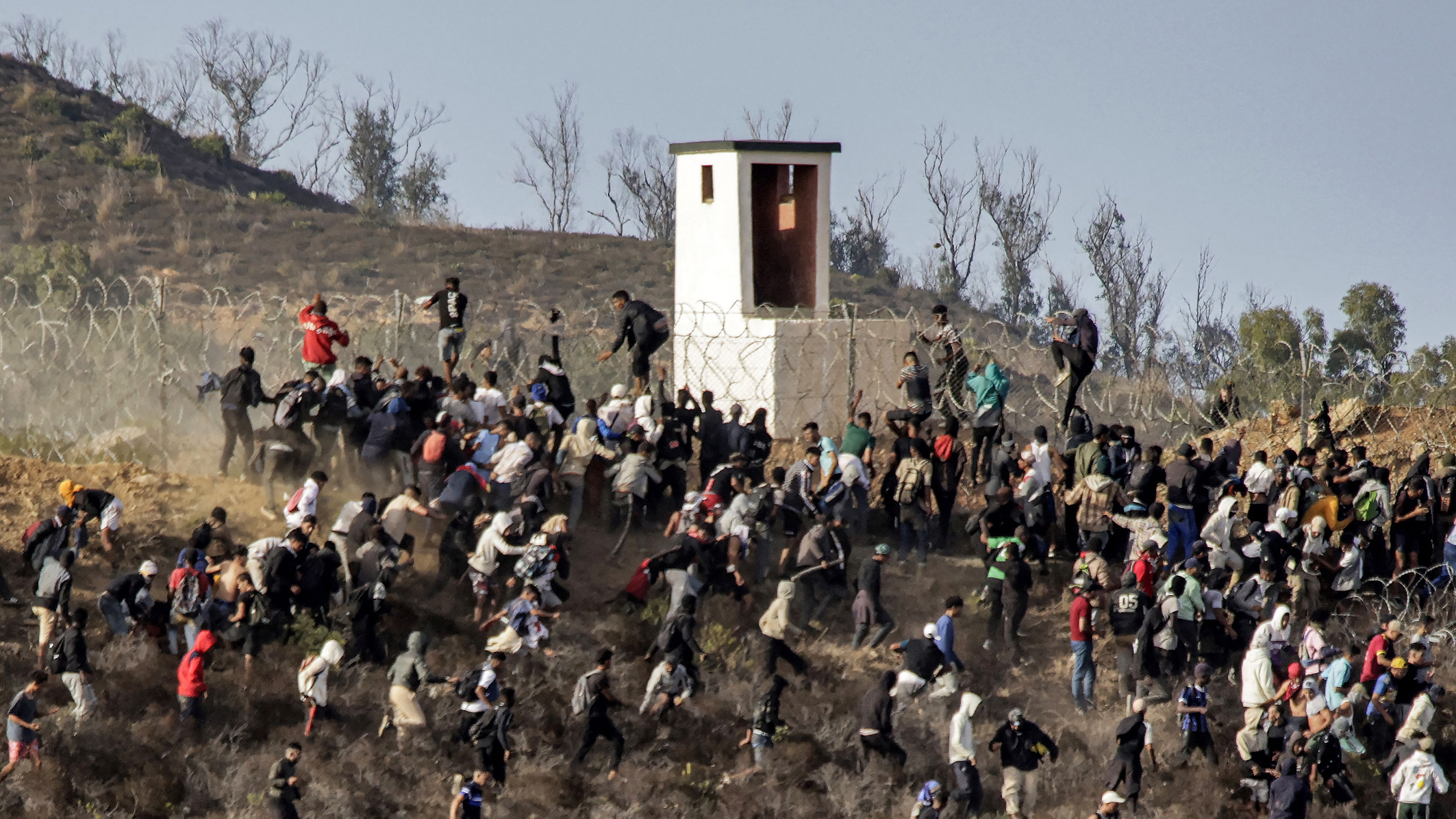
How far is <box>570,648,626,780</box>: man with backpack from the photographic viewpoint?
1413cm

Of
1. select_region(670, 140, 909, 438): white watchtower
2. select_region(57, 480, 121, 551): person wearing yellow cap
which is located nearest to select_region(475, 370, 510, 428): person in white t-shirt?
select_region(670, 140, 909, 438): white watchtower

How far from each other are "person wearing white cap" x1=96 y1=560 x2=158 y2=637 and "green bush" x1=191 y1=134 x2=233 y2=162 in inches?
1519

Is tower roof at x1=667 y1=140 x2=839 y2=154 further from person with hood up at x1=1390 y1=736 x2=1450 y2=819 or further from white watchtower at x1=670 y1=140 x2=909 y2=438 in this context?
person with hood up at x1=1390 y1=736 x2=1450 y2=819

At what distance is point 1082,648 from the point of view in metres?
15.5

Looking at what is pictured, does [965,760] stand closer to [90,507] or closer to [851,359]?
[851,359]

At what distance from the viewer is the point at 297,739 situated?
1430cm

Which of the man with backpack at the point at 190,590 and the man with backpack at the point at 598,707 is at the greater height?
the man with backpack at the point at 190,590

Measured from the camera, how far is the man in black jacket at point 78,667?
43.9 feet

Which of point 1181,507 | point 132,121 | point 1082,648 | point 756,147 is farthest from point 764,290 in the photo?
point 132,121

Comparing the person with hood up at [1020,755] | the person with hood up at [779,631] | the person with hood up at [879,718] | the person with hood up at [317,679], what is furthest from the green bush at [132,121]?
the person with hood up at [1020,755]

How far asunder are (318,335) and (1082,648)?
801 centimetres

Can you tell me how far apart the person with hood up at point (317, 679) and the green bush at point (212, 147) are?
39.3m

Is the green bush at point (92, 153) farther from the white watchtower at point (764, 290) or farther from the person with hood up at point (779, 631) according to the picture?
the person with hood up at point (779, 631)

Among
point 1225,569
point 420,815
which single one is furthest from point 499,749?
point 1225,569
